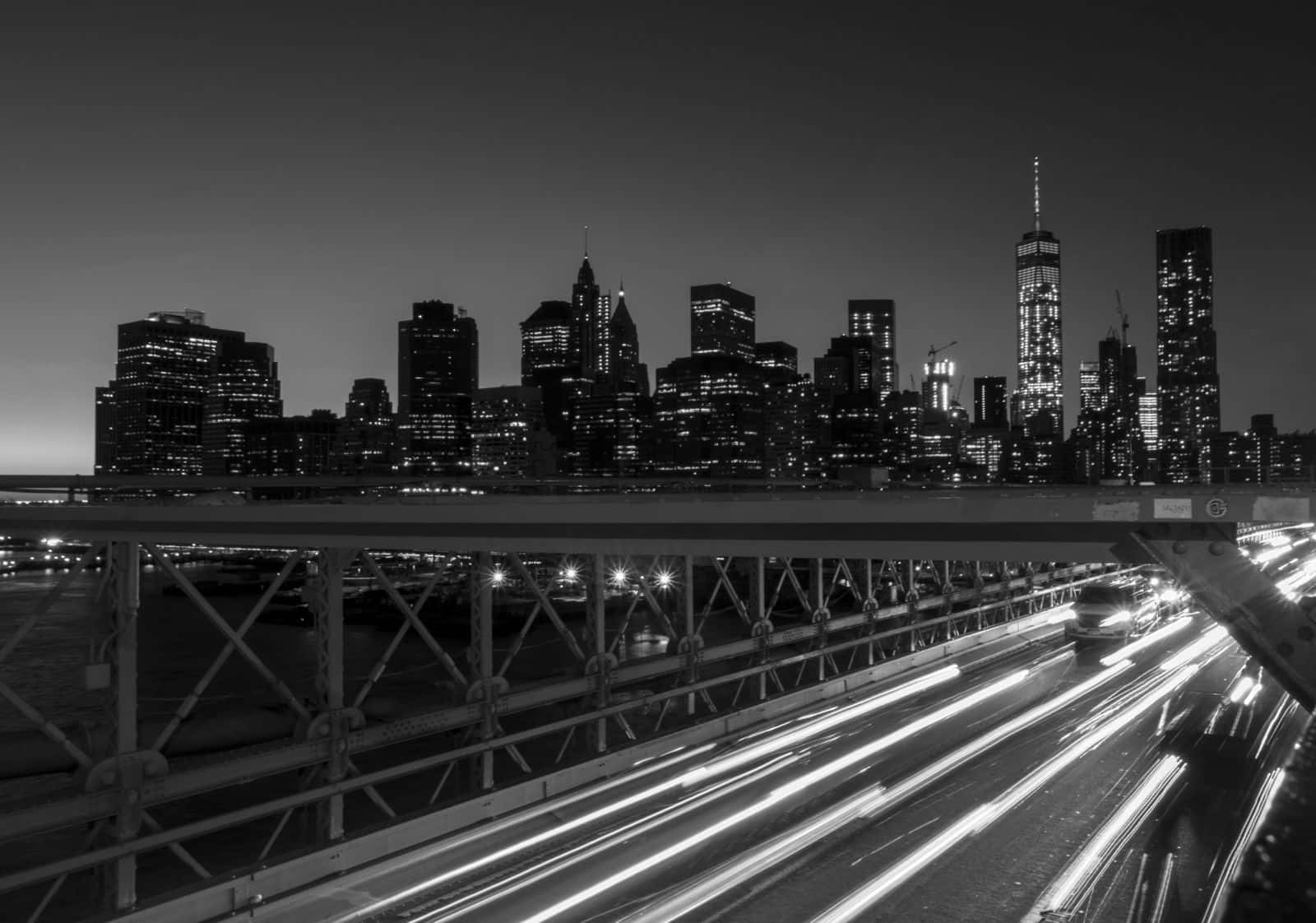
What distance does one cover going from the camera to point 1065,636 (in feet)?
93.7

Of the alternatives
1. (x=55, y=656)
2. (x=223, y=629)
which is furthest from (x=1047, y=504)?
(x=55, y=656)

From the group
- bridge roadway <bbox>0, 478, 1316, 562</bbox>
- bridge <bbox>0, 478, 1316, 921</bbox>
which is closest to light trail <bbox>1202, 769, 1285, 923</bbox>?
bridge <bbox>0, 478, 1316, 921</bbox>

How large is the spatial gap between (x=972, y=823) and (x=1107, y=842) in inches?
56.8

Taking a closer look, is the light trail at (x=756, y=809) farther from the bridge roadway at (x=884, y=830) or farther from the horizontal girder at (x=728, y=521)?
the horizontal girder at (x=728, y=521)

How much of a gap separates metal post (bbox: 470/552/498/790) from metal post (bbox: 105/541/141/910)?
451cm

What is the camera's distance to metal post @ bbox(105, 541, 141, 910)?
1194 cm

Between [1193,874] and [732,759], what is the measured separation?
623 cm

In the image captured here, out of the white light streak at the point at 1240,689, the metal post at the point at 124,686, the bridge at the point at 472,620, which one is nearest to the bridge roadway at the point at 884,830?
the bridge at the point at 472,620

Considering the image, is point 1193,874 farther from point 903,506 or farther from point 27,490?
point 27,490

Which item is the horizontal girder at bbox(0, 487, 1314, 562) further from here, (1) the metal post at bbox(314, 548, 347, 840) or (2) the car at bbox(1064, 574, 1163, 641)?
(2) the car at bbox(1064, 574, 1163, 641)

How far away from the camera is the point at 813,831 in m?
11.6

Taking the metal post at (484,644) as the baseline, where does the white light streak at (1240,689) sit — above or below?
below

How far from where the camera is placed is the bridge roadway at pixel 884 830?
9445mm

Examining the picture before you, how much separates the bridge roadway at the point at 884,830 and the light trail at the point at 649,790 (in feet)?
0.11
